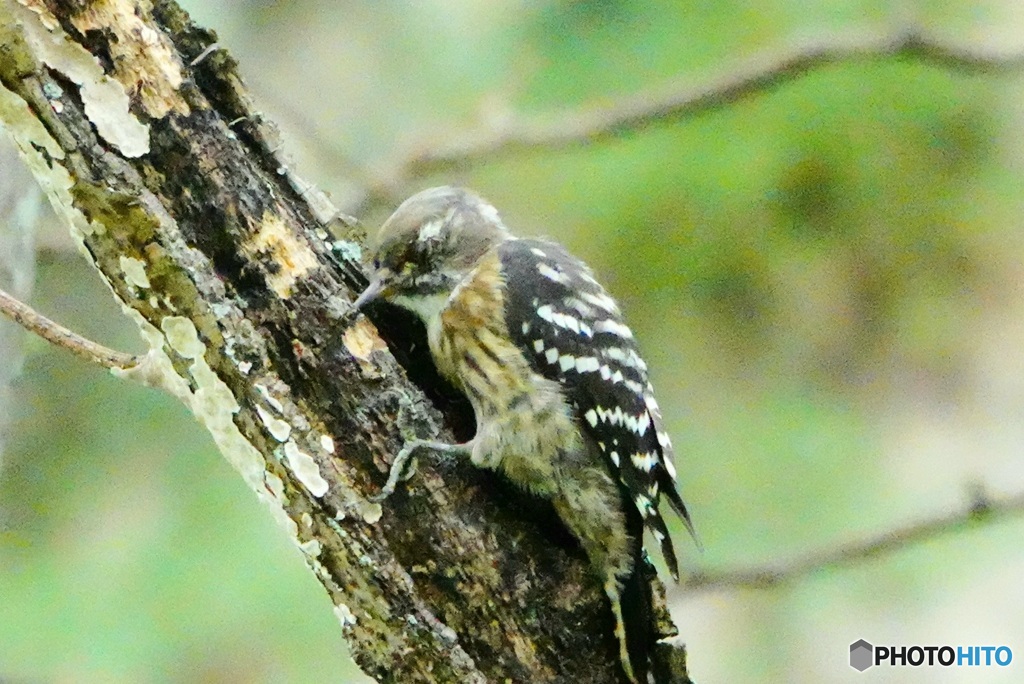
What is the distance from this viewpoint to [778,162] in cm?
313

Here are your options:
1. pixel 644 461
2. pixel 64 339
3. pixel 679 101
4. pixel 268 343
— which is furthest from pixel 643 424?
pixel 679 101

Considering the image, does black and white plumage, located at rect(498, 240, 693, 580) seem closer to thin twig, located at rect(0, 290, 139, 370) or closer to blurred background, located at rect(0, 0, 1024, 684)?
thin twig, located at rect(0, 290, 139, 370)

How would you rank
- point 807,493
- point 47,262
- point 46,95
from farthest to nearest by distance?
1. point 807,493
2. point 47,262
3. point 46,95

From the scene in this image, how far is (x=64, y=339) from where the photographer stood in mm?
1406

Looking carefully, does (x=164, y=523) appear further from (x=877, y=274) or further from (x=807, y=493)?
(x=877, y=274)

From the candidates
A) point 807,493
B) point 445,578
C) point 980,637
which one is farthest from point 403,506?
point 980,637

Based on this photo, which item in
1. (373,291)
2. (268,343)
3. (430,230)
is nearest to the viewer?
(268,343)

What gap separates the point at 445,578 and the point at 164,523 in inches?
81.3

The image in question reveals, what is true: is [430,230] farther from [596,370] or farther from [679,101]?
[679,101]

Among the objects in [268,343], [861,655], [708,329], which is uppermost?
[708,329]

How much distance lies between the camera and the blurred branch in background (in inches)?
110

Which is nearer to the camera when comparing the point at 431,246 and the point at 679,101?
the point at 431,246

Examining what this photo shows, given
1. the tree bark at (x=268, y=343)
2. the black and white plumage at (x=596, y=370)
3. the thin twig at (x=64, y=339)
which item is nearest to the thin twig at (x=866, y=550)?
the black and white plumage at (x=596, y=370)

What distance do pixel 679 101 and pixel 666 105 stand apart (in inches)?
1.6
